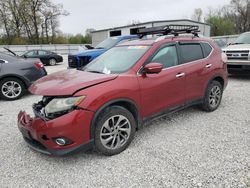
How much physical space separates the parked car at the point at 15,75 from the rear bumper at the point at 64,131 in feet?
13.3

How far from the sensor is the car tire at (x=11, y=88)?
6.70 metres

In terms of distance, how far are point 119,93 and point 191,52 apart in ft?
6.62

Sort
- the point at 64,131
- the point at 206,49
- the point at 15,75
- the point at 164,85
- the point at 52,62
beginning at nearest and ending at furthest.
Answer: the point at 64,131 → the point at 164,85 → the point at 206,49 → the point at 15,75 → the point at 52,62

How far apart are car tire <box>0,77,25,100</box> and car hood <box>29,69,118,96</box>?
12.1 feet

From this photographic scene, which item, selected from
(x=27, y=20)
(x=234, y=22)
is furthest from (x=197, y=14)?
(x=27, y=20)

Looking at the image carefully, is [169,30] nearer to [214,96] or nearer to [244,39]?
[214,96]

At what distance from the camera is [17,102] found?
21.4 feet

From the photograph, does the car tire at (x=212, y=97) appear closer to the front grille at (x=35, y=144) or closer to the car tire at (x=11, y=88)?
the front grille at (x=35, y=144)

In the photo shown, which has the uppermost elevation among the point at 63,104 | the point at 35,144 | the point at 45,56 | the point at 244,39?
the point at 244,39

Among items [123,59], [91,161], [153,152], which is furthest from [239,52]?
[91,161]

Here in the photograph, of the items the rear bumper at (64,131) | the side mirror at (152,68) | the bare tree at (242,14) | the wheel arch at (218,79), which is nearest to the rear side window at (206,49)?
the wheel arch at (218,79)

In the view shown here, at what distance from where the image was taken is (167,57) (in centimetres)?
414

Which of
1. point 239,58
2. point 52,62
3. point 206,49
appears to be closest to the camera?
point 206,49

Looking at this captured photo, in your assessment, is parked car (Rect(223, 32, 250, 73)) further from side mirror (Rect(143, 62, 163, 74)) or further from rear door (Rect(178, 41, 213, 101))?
side mirror (Rect(143, 62, 163, 74))
